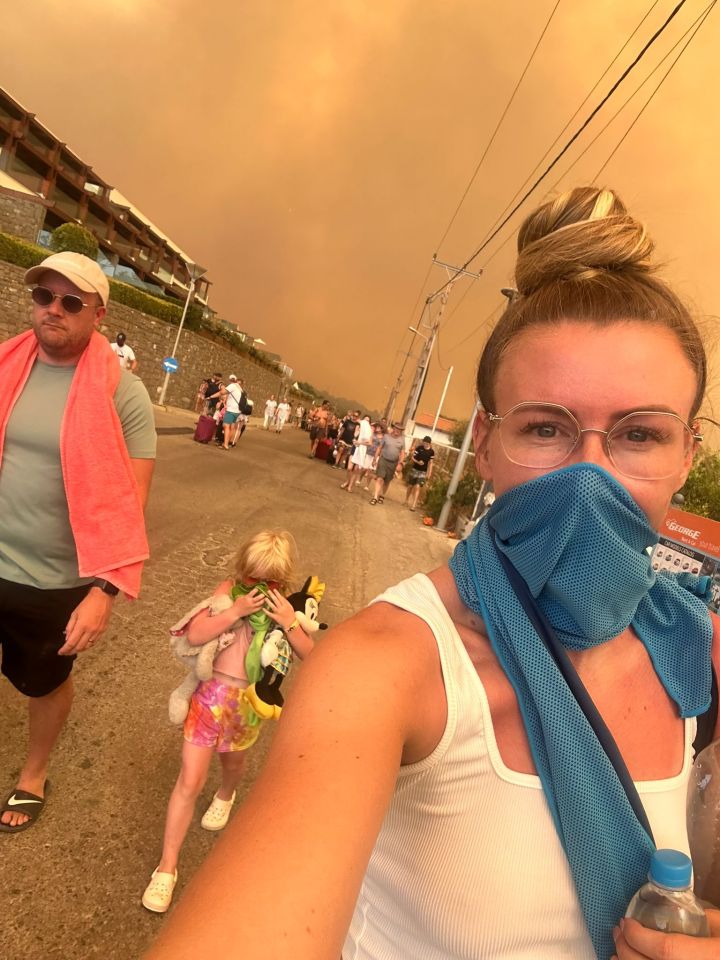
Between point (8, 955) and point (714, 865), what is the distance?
2.16 metres

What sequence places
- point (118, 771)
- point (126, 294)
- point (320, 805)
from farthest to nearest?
point (126, 294) → point (118, 771) → point (320, 805)

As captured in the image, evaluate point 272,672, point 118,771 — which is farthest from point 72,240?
point 272,672

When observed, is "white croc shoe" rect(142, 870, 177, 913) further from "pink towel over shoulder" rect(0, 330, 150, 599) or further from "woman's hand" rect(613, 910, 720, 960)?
"woman's hand" rect(613, 910, 720, 960)

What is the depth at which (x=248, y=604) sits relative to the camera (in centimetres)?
250

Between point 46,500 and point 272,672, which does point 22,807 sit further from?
point 46,500

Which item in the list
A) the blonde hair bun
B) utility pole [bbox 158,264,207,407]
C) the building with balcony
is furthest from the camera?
the building with balcony

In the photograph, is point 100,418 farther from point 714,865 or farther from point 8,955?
point 714,865

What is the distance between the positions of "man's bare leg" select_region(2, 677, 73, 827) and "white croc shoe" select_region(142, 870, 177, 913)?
0.62 meters

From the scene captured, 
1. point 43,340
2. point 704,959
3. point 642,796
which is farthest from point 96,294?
point 704,959

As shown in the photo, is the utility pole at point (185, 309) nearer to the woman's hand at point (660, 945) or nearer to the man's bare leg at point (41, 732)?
the man's bare leg at point (41, 732)

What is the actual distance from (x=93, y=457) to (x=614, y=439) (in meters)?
1.90

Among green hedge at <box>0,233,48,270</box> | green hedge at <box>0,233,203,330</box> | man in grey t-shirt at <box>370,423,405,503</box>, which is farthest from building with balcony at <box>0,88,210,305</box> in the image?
man in grey t-shirt at <box>370,423,405,503</box>

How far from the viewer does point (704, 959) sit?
764mm

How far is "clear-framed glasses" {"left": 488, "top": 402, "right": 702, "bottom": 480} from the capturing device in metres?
1.09
